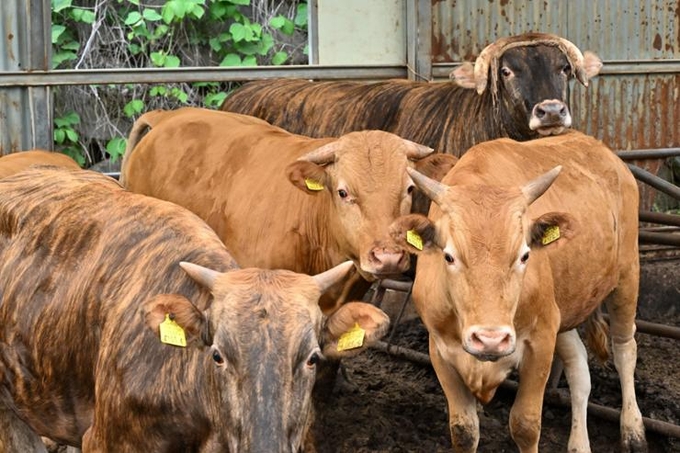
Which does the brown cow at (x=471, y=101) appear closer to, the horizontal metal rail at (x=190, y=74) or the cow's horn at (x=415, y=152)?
the horizontal metal rail at (x=190, y=74)

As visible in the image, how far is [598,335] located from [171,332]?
12.2 ft

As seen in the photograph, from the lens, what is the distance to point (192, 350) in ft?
15.4

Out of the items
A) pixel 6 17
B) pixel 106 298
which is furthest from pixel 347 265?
pixel 6 17

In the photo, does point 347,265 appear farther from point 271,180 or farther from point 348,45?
point 348,45

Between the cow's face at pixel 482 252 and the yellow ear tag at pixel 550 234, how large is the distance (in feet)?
0.07

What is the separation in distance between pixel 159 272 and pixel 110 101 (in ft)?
17.3

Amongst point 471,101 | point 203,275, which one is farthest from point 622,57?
point 203,275

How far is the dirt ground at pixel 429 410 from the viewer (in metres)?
7.18

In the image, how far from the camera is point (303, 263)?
272 inches

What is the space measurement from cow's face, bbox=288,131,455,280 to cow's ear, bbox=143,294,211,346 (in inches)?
74.4

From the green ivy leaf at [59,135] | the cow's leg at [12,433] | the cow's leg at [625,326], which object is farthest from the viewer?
the green ivy leaf at [59,135]

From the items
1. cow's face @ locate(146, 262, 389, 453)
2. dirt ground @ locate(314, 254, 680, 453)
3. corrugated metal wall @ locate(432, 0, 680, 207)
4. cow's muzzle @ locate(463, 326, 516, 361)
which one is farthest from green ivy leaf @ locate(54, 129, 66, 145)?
cow's face @ locate(146, 262, 389, 453)

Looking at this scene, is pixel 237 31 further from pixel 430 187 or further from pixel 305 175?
pixel 430 187

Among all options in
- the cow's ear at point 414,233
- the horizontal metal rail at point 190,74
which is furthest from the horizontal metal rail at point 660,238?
the horizontal metal rail at point 190,74
